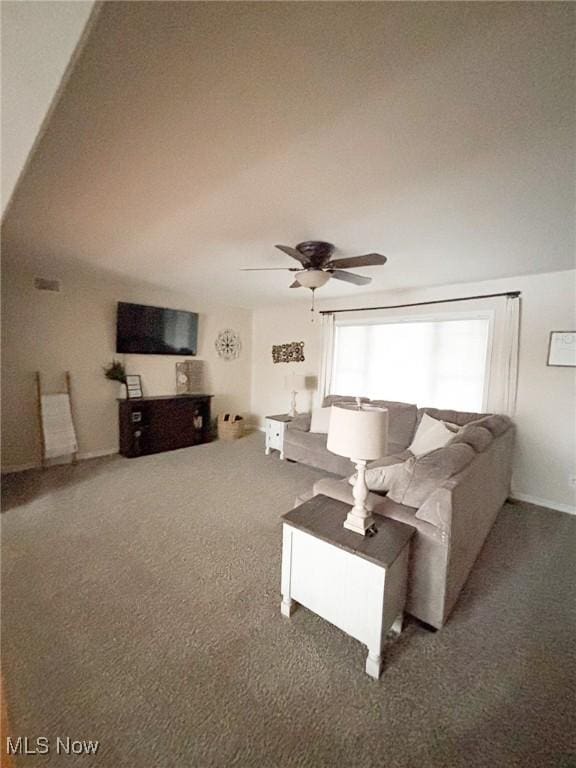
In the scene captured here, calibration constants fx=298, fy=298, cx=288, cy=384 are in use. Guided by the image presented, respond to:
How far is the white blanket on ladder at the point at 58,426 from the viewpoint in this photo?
3.45 metres

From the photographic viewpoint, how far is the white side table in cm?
415

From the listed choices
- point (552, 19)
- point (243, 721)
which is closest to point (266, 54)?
point (552, 19)

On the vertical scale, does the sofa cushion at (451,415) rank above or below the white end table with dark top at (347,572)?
above

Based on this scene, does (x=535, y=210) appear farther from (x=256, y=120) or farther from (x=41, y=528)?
(x=41, y=528)

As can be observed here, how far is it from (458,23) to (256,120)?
2.27ft

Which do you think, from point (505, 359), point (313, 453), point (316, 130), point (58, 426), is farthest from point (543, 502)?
point (58, 426)

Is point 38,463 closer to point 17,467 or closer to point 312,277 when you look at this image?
point 17,467

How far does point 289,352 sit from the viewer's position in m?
5.26

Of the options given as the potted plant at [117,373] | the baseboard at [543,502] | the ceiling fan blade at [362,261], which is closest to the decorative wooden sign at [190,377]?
the potted plant at [117,373]

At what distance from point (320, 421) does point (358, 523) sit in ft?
8.06

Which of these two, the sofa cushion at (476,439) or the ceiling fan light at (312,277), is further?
the ceiling fan light at (312,277)

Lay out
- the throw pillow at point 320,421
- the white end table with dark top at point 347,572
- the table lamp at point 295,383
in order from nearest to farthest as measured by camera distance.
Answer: the white end table with dark top at point 347,572 < the throw pillow at point 320,421 < the table lamp at point 295,383

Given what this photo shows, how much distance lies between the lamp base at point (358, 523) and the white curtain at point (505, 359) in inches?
104

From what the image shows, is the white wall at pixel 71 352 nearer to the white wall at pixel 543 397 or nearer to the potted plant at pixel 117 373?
the potted plant at pixel 117 373
